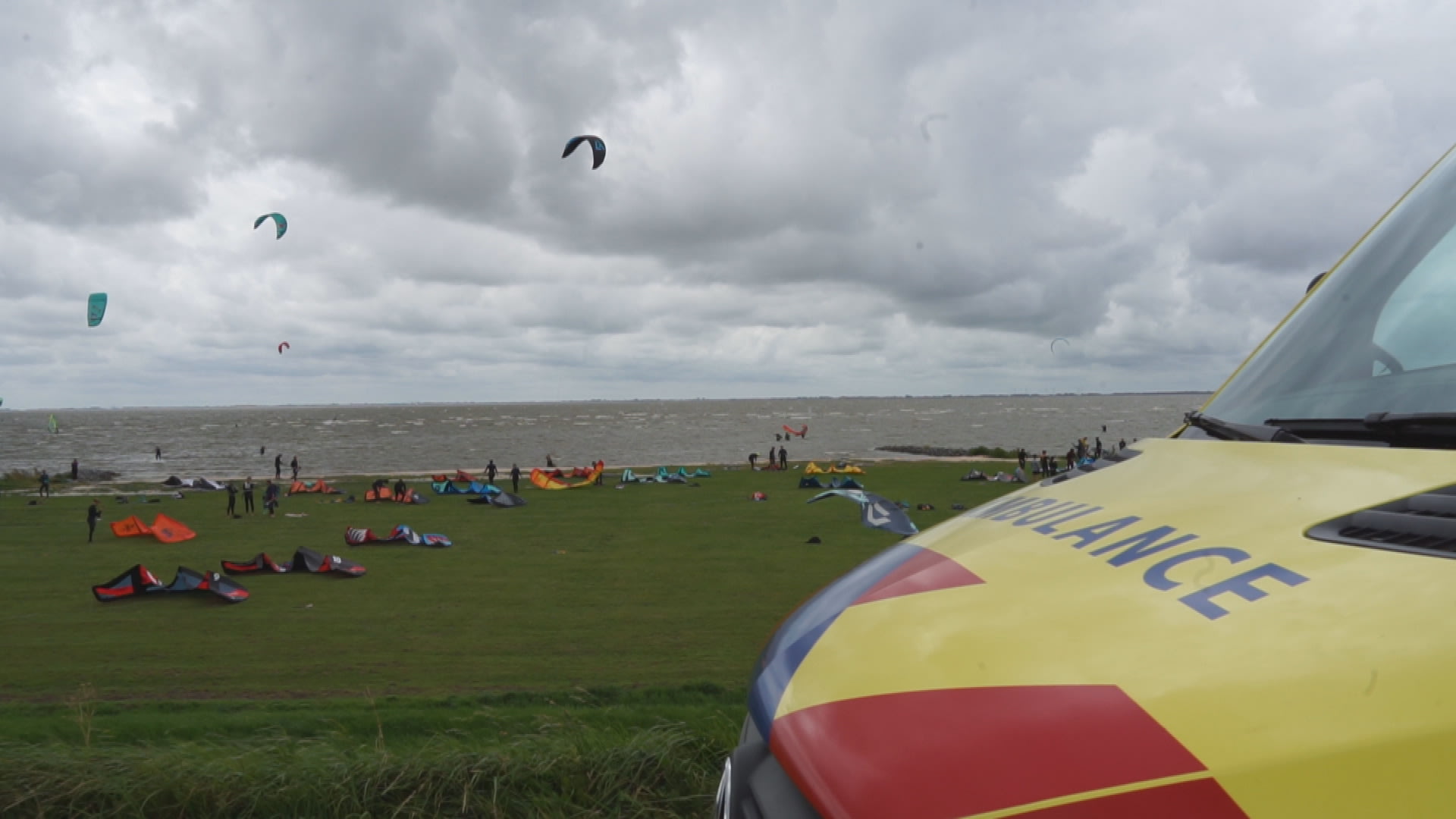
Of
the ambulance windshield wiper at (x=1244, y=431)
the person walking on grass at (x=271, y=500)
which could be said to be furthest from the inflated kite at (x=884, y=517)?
the person walking on grass at (x=271, y=500)

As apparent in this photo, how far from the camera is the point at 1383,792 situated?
899 mm

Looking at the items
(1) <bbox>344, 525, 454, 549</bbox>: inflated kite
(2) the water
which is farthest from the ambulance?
(2) the water

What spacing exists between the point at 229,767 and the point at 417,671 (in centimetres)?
723

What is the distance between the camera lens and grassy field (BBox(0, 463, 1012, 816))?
3928mm

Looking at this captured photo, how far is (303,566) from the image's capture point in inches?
715

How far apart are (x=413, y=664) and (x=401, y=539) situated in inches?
452

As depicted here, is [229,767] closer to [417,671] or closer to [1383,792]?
[1383,792]

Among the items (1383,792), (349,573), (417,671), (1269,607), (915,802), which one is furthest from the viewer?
(349,573)

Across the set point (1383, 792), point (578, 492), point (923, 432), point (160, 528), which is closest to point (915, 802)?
point (1383, 792)

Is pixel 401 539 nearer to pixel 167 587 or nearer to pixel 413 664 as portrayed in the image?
pixel 167 587

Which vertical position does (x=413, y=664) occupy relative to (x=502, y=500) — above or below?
above

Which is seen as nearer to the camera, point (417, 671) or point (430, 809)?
point (430, 809)

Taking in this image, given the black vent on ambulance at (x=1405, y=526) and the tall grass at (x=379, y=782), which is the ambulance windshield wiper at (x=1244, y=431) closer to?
the black vent on ambulance at (x=1405, y=526)

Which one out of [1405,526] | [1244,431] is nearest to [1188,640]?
[1405,526]
